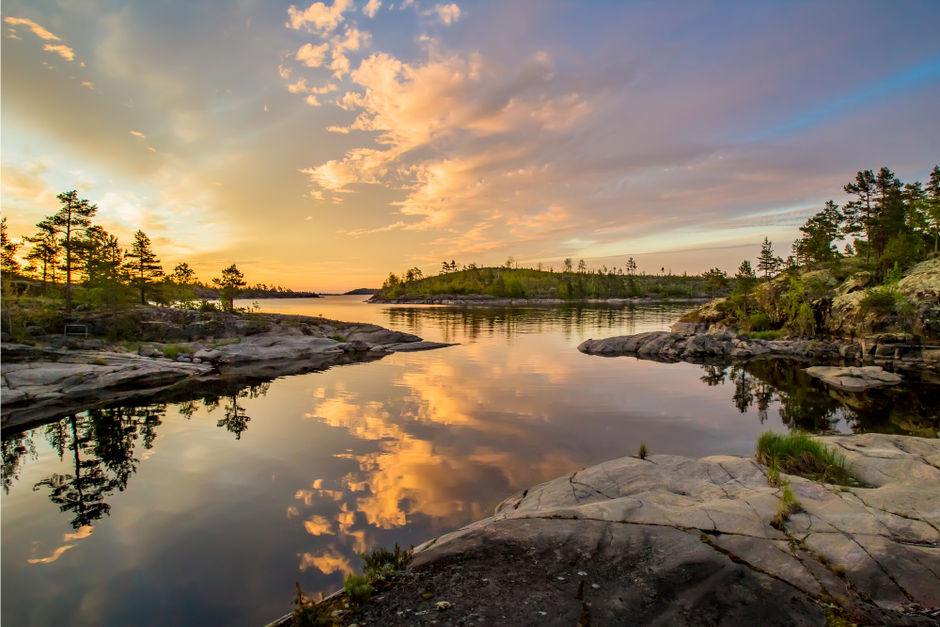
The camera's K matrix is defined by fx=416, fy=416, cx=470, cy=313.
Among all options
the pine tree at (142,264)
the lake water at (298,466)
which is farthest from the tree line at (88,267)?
the lake water at (298,466)

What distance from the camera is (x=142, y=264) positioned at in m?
59.7

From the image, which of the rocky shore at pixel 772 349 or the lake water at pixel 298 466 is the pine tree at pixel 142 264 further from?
the rocky shore at pixel 772 349

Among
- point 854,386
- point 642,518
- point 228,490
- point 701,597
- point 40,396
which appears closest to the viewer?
point 701,597

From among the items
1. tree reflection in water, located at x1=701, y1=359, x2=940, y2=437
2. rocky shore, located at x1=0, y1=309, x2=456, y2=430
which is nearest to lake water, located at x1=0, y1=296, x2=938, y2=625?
tree reflection in water, located at x1=701, y1=359, x2=940, y2=437

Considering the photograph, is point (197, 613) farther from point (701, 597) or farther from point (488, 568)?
point (701, 597)

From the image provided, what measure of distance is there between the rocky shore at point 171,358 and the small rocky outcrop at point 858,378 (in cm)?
3914

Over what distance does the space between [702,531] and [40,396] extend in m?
34.2

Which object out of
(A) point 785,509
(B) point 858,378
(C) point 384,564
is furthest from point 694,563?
(B) point 858,378

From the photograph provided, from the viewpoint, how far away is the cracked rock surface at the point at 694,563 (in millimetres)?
6145

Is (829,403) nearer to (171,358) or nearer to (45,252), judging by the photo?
(171,358)

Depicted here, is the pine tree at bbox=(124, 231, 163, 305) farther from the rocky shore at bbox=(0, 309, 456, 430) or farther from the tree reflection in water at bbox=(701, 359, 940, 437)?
the tree reflection in water at bbox=(701, 359, 940, 437)

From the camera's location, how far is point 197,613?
862 centimetres

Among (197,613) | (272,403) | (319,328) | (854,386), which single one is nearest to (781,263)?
(854,386)

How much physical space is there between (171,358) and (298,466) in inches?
1148
